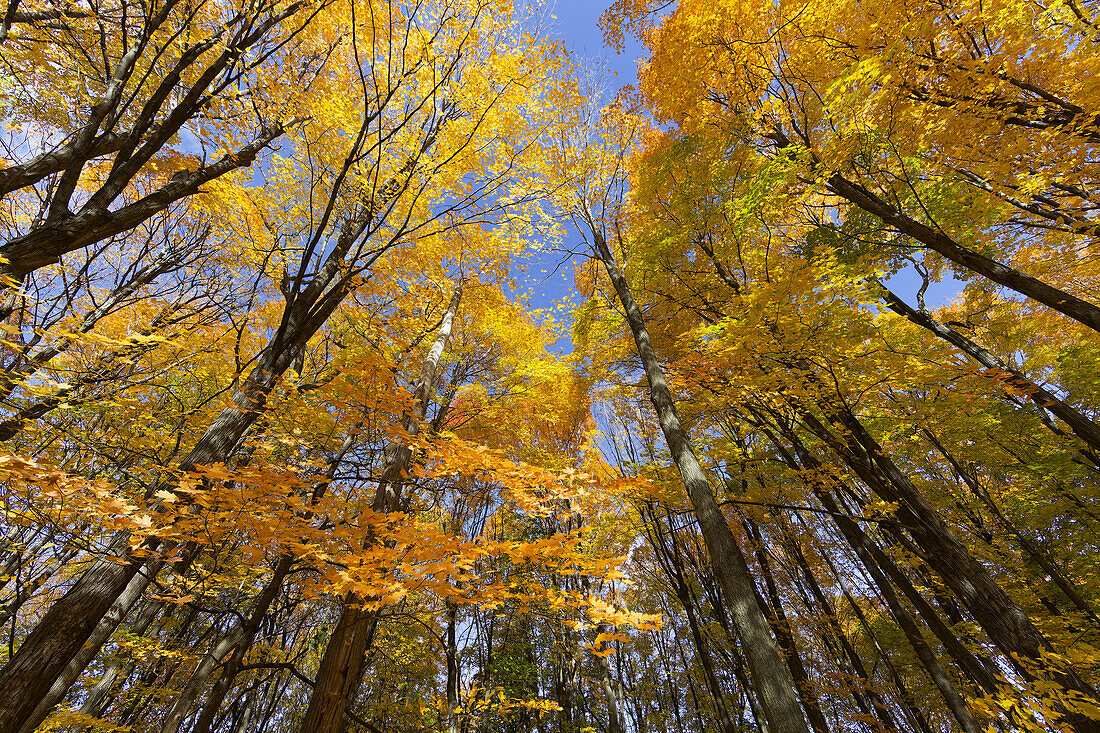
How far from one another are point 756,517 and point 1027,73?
794 cm

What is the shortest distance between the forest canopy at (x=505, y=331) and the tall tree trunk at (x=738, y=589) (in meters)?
0.03

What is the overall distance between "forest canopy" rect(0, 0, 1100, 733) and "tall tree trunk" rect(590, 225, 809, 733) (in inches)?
1.2

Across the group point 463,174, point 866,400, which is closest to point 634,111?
point 463,174

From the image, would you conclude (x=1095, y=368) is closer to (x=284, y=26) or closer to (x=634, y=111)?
(x=634, y=111)

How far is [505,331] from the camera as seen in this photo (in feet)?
30.7

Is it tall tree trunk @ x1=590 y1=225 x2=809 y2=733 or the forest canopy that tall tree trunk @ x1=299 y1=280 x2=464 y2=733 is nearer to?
the forest canopy

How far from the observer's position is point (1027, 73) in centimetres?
497

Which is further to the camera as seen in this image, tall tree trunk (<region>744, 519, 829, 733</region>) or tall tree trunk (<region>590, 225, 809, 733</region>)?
tall tree trunk (<region>744, 519, 829, 733</region>)

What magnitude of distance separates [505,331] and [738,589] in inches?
284

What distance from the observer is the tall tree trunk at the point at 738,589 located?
2.76 meters

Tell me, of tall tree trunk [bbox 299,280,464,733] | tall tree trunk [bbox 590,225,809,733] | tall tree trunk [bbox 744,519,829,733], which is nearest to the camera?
tall tree trunk [bbox 590,225,809,733]

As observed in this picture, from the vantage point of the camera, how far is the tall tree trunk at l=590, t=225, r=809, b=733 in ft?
9.06

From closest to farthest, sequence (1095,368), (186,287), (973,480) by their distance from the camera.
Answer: (186,287) < (1095,368) < (973,480)

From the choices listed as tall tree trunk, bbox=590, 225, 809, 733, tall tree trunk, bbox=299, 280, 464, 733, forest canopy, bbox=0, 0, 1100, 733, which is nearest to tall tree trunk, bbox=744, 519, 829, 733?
forest canopy, bbox=0, 0, 1100, 733
